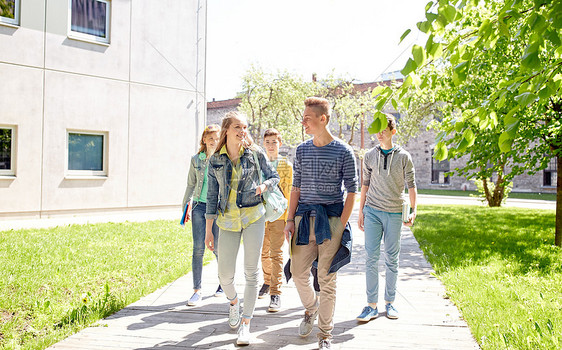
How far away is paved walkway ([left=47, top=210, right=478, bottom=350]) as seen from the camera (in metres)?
3.97

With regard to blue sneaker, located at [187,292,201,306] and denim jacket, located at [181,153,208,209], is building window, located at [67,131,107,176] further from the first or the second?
blue sneaker, located at [187,292,201,306]

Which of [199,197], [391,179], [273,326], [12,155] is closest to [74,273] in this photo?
[199,197]

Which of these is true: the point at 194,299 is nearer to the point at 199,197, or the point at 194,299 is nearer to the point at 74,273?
the point at 199,197

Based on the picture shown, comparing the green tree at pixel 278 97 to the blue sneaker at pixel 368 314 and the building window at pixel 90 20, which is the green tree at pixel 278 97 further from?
the blue sneaker at pixel 368 314

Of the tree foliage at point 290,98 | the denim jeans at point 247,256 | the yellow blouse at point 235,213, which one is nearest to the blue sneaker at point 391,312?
the denim jeans at point 247,256

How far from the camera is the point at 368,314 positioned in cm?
464

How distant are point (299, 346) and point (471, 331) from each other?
1.66 meters

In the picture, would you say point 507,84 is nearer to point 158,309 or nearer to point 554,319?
point 554,319

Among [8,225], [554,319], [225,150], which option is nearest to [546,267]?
[554,319]

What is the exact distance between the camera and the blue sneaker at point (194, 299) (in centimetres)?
514

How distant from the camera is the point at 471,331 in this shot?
13.9ft

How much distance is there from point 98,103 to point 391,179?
10954 millimetres

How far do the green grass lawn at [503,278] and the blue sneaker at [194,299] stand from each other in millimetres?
2916

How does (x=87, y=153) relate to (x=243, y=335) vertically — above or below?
above
